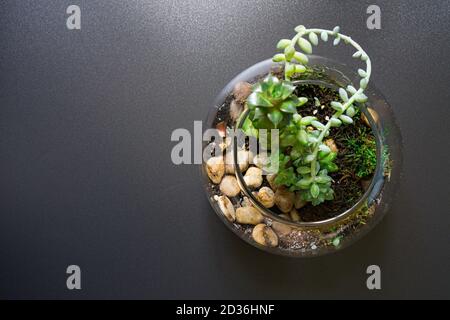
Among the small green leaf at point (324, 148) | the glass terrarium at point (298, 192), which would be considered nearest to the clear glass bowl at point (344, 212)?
the glass terrarium at point (298, 192)

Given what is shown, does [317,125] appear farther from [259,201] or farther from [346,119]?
[259,201]

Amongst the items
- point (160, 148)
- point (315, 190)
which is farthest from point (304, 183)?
point (160, 148)

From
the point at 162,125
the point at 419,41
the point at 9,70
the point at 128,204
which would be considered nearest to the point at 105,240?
the point at 128,204

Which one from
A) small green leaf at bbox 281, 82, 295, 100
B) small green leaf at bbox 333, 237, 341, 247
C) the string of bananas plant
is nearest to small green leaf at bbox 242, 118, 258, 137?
the string of bananas plant

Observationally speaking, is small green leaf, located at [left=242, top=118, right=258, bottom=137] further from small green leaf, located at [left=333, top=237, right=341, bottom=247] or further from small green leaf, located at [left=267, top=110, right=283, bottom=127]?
small green leaf, located at [left=333, top=237, right=341, bottom=247]

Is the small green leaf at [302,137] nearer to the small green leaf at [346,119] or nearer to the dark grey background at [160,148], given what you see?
the small green leaf at [346,119]

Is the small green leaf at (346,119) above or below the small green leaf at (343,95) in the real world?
below

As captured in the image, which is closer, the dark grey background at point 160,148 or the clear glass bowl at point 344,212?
the clear glass bowl at point 344,212
